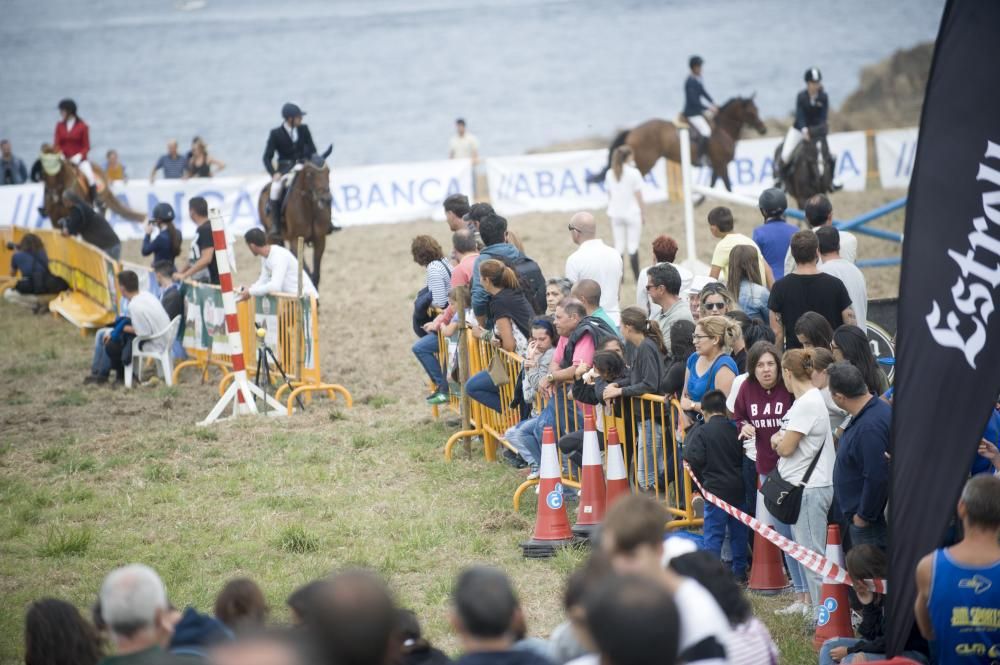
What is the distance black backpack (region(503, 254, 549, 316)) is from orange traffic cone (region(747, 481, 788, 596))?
3.67m

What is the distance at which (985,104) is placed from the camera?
5.07m

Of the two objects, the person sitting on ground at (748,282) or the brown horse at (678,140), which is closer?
the person sitting on ground at (748,282)

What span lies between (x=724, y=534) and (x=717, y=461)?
19.3 inches

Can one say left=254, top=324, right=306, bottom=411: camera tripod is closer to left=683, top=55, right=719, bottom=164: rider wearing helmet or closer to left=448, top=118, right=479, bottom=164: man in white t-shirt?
left=683, top=55, right=719, bottom=164: rider wearing helmet

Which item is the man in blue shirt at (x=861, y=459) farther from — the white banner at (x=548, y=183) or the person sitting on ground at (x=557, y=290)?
the white banner at (x=548, y=183)

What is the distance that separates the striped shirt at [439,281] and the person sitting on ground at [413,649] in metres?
7.36

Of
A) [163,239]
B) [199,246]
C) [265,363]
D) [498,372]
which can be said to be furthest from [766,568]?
[163,239]

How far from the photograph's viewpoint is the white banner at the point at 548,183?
2664cm

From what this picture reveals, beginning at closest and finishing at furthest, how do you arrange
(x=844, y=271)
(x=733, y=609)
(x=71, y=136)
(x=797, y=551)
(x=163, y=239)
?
1. (x=733, y=609)
2. (x=797, y=551)
3. (x=844, y=271)
4. (x=163, y=239)
5. (x=71, y=136)

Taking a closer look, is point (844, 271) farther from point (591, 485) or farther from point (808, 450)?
point (808, 450)

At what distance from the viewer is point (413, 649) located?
190 inches

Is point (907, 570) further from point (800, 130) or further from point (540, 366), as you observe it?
point (800, 130)

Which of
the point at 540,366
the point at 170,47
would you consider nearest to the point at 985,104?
the point at 540,366

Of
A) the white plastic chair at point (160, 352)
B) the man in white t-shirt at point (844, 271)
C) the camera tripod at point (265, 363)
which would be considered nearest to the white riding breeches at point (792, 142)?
the camera tripod at point (265, 363)
